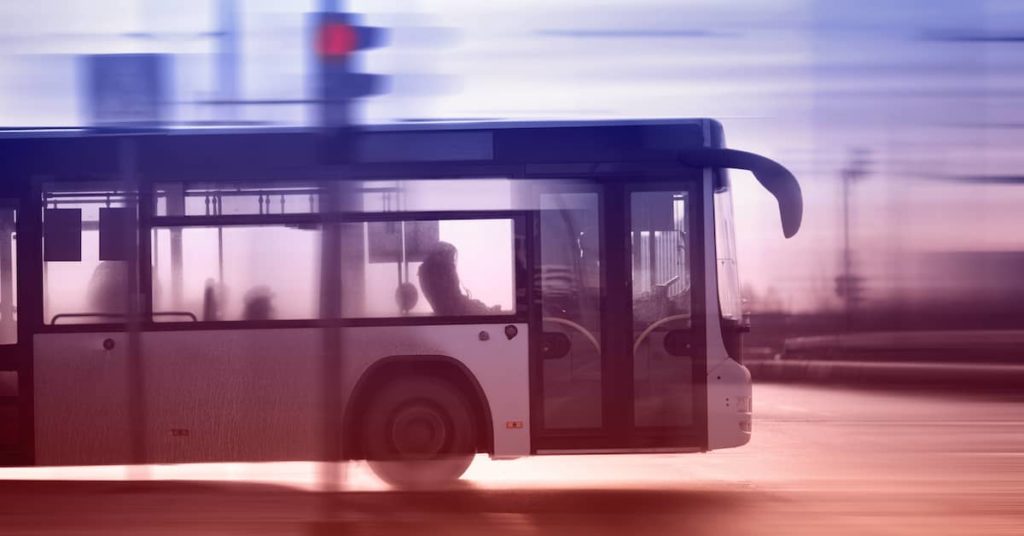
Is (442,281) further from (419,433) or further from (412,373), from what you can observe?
(419,433)

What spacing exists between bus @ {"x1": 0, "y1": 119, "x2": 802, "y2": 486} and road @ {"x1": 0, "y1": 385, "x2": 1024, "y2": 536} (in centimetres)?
42

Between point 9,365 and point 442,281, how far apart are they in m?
3.48

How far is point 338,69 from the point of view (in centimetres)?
543

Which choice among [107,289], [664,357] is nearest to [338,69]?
[107,289]

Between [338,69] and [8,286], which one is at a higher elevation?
[338,69]

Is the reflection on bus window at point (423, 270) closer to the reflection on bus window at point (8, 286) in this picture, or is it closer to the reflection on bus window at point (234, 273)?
the reflection on bus window at point (234, 273)

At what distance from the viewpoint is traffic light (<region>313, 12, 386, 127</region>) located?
536 cm

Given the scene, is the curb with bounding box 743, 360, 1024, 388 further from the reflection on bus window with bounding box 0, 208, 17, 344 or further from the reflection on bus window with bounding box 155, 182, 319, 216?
the reflection on bus window with bounding box 0, 208, 17, 344

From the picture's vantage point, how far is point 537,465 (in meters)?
9.94

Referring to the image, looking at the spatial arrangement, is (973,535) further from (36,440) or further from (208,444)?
(36,440)

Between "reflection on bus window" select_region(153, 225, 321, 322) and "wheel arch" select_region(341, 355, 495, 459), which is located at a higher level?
"reflection on bus window" select_region(153, 225, 321, 322)

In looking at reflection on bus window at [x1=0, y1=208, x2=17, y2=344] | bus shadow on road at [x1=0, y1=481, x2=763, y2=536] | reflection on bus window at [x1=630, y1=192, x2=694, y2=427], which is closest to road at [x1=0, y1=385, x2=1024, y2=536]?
bus shadow on road at [x1=0, y1=481, x2=763, y2=536]

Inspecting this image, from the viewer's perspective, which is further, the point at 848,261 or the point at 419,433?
the point at 419,433

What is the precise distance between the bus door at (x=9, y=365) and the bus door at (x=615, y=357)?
409 centimetres
